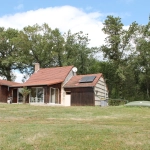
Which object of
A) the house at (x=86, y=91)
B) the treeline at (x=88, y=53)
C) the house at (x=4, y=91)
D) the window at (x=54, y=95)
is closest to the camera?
the house at (x=86, y=91)

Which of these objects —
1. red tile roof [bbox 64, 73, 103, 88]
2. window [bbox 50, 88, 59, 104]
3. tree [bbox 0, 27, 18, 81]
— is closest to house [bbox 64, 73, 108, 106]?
red tile roof [bbox 64, 73, 103, 88]

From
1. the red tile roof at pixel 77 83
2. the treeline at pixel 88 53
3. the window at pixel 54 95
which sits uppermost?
the treeline at pixel 88 53

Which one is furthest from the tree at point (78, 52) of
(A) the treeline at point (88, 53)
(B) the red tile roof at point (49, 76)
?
(B) the red tile roof at point (49, 76)

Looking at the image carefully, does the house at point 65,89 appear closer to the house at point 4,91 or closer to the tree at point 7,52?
the house at point 4,91

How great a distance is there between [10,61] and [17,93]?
14.4m

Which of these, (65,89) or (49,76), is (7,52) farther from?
(65,89)

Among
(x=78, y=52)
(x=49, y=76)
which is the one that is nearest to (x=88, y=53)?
(x=78, y=52)

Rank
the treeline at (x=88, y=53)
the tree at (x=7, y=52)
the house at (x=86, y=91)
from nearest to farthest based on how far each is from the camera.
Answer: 1. the house at (x=86, y=91)
2. the treeline at (x=88, y=53)
3. the tree at (x=7, y=52)

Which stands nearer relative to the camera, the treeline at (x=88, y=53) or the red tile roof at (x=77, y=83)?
the red tile roof at (x=77, y=83)

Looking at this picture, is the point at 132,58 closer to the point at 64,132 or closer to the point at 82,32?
the point at 82,32

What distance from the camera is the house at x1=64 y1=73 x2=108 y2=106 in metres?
29.5

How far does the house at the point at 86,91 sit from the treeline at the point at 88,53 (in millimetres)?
8525

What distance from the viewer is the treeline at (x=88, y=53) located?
132ft

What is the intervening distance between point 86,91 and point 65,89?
301 centimetres
